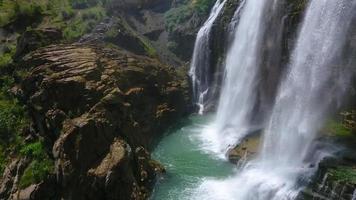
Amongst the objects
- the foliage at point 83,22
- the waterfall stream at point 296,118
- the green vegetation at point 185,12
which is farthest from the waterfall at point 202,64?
the foliage at point 83,22

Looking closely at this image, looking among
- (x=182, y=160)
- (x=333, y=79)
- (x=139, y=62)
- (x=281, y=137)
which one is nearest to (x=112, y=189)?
(x=182, y=160)

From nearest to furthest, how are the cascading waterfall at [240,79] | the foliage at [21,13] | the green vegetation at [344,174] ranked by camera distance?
the green vegetation at [344,174] → the cascading waterfall at [240,79] → the foliage at [21,13]

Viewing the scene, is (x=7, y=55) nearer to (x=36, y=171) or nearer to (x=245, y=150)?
(x=36, y=171)

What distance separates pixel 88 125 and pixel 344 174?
41.1 feet

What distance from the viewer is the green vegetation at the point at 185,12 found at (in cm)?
5122

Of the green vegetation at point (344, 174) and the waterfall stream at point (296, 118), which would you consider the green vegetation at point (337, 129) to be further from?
the green vegetation at point (344, 174)

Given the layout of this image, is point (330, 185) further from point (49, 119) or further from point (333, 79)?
point (49, 119)

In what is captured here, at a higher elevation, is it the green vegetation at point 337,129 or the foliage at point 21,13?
the foliage at point 21,13

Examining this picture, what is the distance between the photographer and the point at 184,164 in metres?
30.7

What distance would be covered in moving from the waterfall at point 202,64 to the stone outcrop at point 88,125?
1024cm

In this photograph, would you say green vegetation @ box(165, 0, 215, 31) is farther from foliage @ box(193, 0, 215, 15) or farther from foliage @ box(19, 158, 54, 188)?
foliage @ box(19, 158, 54, 188)

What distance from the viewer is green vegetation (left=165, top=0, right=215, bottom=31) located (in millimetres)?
51225

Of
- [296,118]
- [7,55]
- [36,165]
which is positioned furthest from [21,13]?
[296,118]

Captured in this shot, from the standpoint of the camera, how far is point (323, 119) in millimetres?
27609
